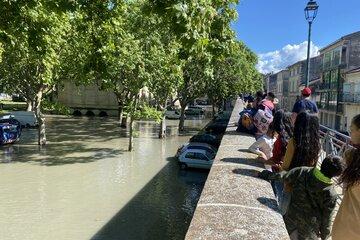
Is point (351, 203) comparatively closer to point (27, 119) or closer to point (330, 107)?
point (27, 119)

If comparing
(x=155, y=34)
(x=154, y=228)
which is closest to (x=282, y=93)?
(x=155, y=34)

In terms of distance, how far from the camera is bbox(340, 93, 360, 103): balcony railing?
40781mm

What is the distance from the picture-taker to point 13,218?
1670cm

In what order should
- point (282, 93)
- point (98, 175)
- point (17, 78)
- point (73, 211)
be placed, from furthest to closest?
point (282, 93)
point (17, 78)
point (98, 175)
point (73, 211)

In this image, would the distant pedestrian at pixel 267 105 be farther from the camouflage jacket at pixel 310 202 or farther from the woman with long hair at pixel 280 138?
the camouflage jacket at pixel 310 202

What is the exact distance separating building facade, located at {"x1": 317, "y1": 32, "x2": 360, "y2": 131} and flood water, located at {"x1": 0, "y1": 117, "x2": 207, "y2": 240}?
21553 millimetres

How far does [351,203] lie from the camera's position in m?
3.39

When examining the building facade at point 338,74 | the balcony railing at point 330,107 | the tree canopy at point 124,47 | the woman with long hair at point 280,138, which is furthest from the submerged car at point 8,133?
the balcony railing at point 330,107

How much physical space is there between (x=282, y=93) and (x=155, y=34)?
76951mm

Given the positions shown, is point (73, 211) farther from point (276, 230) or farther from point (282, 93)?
point (282, 93)

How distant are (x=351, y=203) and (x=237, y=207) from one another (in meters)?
1.09

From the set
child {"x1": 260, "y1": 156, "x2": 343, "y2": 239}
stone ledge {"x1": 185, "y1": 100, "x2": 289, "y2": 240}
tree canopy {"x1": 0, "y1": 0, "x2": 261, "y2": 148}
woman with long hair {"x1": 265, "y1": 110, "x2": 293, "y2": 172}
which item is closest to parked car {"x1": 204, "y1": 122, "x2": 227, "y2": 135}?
tree canopy {"x1": 0, "y1": 0, "x2": 261, "y2": 148}

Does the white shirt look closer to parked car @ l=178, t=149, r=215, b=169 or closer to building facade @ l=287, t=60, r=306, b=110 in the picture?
parked car @ l=178, t=149, r=215, b=169

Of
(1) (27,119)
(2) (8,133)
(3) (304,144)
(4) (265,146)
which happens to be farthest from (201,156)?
(1) (27,119)
